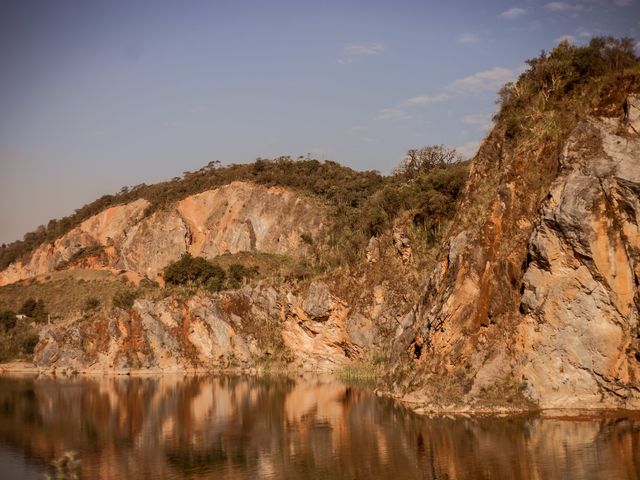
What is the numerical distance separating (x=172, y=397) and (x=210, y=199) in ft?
218

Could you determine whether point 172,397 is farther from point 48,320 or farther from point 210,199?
point 210,199

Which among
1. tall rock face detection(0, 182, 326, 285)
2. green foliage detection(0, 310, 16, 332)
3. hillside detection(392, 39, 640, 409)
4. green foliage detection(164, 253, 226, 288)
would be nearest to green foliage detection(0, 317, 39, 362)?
green foliage detection(0, 310, 16, 332)

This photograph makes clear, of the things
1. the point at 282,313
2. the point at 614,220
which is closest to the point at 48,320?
the point at 282,313

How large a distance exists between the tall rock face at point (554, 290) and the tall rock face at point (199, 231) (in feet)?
195

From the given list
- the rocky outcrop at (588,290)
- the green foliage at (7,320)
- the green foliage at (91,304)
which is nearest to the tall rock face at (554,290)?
the rocky outcrop at (588,290)

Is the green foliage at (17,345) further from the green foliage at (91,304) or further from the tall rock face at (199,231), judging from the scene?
the tall rock face at (199,231)

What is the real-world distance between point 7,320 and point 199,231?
32.5m

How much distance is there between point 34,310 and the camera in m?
87.1

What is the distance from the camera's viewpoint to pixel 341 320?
188 ft

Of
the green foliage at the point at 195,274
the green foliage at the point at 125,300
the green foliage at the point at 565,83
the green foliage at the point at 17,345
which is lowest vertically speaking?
the green foliage at the point at 17,345

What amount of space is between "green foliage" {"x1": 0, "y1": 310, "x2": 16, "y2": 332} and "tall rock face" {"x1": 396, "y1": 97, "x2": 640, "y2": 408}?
2341 inches

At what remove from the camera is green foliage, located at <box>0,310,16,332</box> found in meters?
81.7

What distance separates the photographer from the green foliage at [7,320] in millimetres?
81694

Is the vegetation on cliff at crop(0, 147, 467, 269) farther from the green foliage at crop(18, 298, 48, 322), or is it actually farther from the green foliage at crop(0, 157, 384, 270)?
the green foliage at crop(18, 298, 48, 322)
